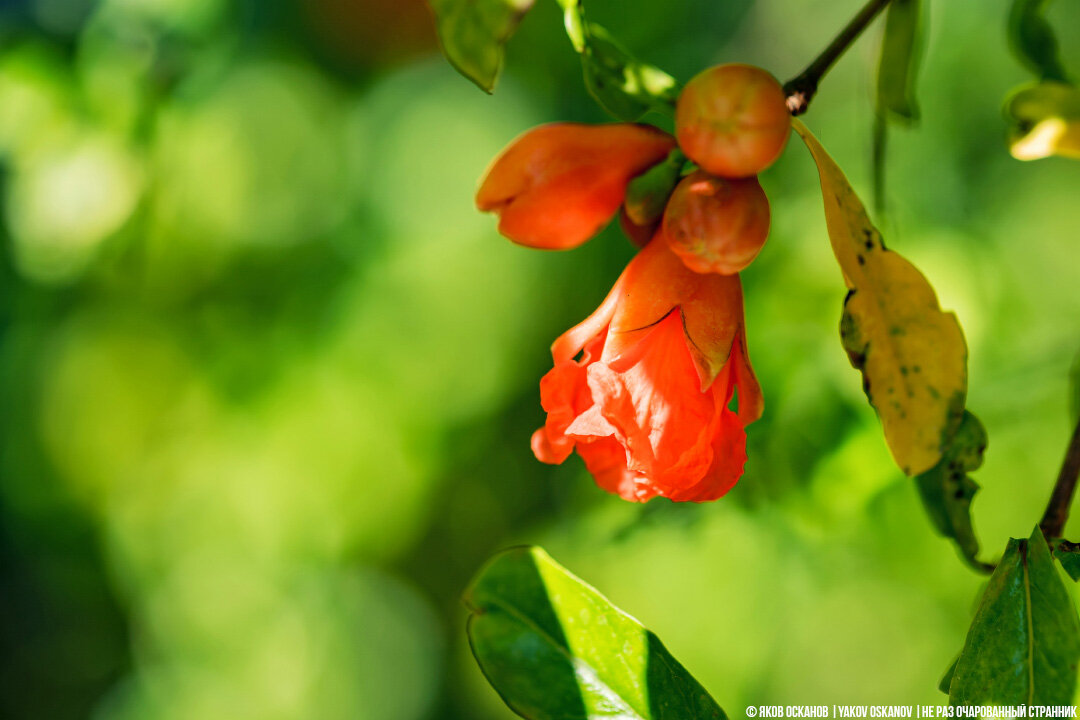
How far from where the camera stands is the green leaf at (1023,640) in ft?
1.26

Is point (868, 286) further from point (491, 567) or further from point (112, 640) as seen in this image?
point (112, 640)

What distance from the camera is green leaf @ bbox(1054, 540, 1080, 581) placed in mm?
442

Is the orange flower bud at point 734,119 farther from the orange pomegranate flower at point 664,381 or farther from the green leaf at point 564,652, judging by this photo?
the green leaf at point 564,652

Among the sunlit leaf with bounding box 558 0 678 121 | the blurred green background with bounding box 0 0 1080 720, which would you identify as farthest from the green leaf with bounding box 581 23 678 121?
the blurred green background with bounding box 0 0 1080 720

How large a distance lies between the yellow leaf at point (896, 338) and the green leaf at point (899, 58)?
0.18 metres

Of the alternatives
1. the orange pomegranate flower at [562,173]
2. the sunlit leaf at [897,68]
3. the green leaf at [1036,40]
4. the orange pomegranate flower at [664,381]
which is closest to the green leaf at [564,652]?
the orange pomegranate flower at [664,381]

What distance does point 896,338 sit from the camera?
1.42 feet

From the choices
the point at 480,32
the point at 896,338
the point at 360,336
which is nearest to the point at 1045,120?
the point at 896,338

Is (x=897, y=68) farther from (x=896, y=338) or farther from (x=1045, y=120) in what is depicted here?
(x=896, y=338)

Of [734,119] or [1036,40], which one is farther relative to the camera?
[1036,40]

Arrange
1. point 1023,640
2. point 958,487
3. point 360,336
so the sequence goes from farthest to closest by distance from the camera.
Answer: point 360,336 → point 958,487 → point 1023,640

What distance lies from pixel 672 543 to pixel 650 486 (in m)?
0.85

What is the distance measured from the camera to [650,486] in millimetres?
463

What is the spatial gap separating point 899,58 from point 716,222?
0.24 metres
